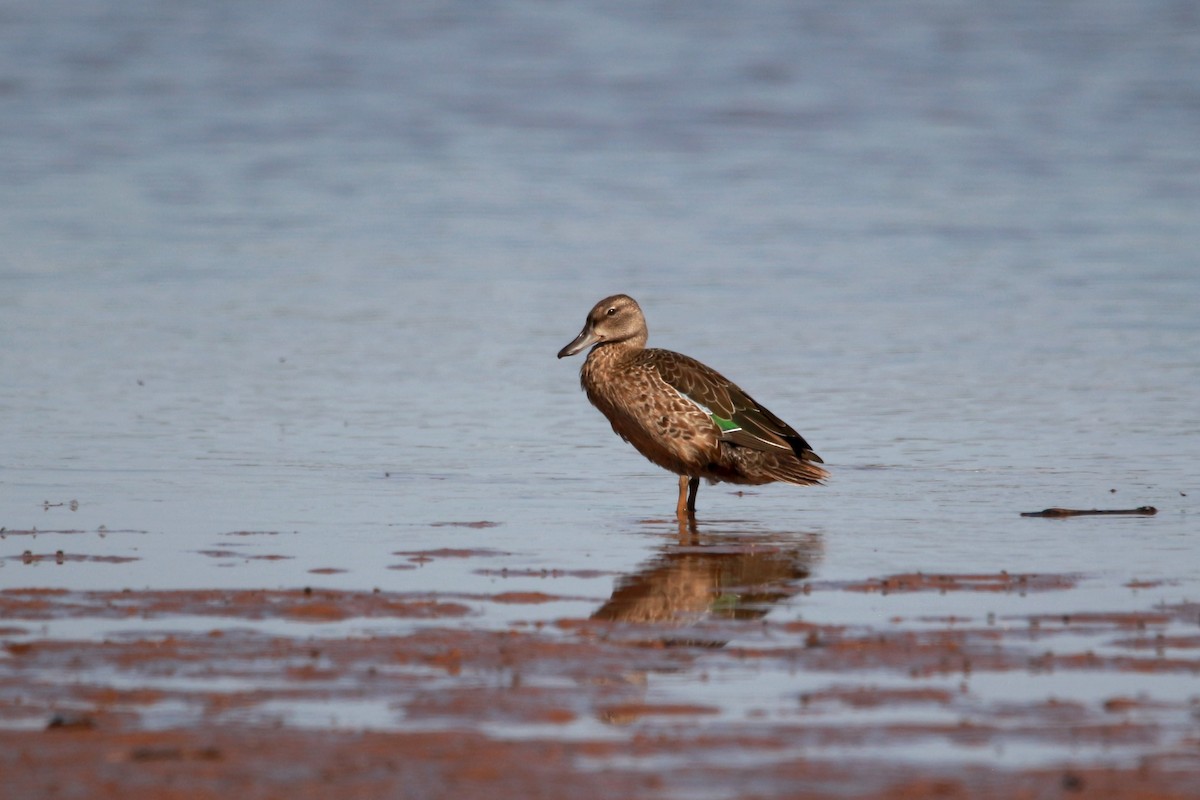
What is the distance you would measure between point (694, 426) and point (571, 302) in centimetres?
724

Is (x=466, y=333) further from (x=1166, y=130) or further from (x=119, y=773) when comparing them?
(x=1166, y=130)

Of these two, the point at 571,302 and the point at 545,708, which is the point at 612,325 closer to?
the point at 545,708

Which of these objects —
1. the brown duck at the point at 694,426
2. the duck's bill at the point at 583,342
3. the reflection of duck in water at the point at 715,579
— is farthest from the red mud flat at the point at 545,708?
the duck's bill at the point at 583,342

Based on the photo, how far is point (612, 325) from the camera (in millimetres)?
11289

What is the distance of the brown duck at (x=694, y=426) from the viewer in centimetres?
1060

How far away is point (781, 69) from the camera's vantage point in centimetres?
3969

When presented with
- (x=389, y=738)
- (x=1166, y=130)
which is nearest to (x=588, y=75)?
(x=1166, y=130)

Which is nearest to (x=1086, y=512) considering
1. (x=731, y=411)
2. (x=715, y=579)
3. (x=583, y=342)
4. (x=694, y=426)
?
(x=731, y=411)

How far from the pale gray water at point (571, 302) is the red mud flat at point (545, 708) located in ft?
1.11

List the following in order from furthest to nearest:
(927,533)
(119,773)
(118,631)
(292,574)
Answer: (927,533)
(292,574)
(118,631)
(119,773)

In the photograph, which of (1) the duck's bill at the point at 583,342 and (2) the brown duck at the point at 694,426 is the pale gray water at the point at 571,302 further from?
(1) the duck's bill at the point at 583,342

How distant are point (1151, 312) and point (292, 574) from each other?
34.8ft

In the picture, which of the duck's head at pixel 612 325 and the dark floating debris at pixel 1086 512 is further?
the duck's head at pixel 612 325

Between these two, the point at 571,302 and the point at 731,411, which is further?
the point at 571,302
